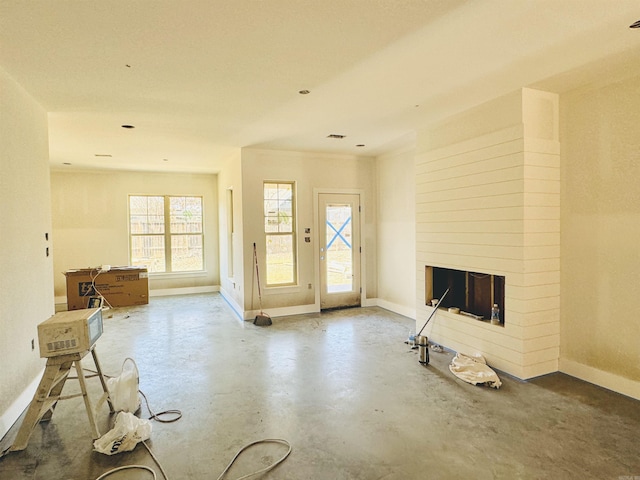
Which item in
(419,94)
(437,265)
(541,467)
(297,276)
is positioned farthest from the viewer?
(297,276)

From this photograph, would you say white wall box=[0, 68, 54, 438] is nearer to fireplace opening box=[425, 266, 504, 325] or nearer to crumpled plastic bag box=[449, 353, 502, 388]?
crumpled plastic bag box=[449, 353, 502, 388]

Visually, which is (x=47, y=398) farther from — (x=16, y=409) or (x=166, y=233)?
(x=166, y=233)

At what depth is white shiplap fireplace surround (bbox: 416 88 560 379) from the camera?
3350 millimetres

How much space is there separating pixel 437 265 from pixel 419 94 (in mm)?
2011

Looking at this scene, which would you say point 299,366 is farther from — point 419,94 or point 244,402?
point 419,94

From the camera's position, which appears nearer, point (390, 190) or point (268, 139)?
point (268, 139)

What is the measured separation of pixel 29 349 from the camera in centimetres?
318

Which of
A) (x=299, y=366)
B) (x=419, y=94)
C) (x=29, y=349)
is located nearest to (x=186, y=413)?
(x=299, y=366)

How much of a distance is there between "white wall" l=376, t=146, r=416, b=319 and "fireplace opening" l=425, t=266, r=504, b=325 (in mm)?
986

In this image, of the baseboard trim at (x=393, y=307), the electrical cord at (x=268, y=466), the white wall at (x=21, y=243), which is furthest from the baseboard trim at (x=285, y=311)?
the electrical cord at (x=268, y=466)

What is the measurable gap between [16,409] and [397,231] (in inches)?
201

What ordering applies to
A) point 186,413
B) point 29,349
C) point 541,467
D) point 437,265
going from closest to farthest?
1. point 541,467
2. point 186,413
3. point 29,349
4. point 437,265

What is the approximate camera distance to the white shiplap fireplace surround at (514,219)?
132 inches

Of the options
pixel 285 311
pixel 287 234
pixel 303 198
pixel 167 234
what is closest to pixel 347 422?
pixel 285 311
